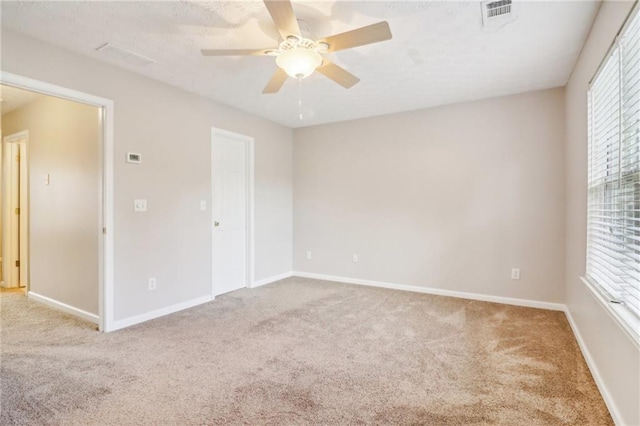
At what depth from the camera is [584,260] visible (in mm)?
2725

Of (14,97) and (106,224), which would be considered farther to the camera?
(14,97)

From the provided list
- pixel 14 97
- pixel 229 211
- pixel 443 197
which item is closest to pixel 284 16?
pixel 229 211

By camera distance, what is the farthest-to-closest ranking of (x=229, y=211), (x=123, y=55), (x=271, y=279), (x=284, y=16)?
(x=271, y=279) → (x=229, y=211) → (x=123, y=55) → (x=284, y=16)

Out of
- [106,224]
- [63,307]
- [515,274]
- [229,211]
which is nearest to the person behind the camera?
[106,224]

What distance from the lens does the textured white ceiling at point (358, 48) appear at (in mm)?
2186

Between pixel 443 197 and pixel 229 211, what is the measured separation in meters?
2.89

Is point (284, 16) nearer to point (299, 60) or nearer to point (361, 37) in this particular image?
point (299, 60)

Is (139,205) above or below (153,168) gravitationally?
below

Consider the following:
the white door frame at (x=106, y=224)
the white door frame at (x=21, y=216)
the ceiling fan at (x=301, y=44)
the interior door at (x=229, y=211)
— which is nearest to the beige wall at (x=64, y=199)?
the white door frame at (x=106, y=224)

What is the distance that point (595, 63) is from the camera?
236cm

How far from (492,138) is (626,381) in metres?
2.96

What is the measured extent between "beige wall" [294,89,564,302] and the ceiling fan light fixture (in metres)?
2.62

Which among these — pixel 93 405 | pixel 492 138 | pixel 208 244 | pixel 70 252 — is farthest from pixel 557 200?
pixel 70 252

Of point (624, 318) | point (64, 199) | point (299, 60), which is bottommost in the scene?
point (624, 318)
